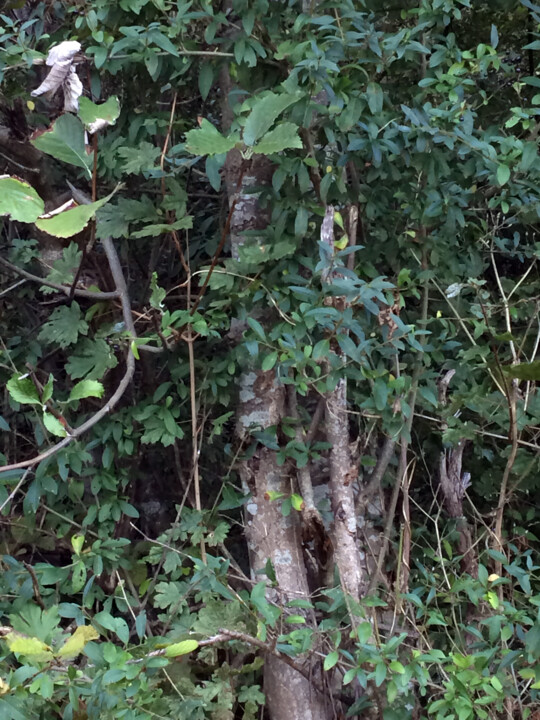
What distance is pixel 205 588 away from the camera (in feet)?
3.99

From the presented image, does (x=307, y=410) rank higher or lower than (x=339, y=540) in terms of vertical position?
higher

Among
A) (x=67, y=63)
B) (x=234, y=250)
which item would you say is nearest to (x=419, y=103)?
(x=234, y=250)

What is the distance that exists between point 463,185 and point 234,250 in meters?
0.56

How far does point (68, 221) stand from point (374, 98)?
2.36 feet

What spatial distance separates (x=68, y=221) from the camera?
0.78m

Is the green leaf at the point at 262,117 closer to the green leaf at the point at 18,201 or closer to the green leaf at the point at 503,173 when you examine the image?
the green leaf at the point at 18,201

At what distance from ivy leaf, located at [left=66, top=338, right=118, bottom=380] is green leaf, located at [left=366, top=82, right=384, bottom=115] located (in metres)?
0.78

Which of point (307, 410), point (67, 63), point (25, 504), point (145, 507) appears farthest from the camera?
point (145, 507)

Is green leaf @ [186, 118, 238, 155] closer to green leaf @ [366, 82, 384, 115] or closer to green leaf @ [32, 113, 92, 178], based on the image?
green leaf @ [32, 113, 92, 178]

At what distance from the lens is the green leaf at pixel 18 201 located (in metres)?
0.73

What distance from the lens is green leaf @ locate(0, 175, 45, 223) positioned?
733mm

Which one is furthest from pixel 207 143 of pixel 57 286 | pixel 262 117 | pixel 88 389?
pixel 57 286

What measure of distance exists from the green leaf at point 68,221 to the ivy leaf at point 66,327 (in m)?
0.67

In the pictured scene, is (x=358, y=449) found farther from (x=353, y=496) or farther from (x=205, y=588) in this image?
(x=205, y=588)
